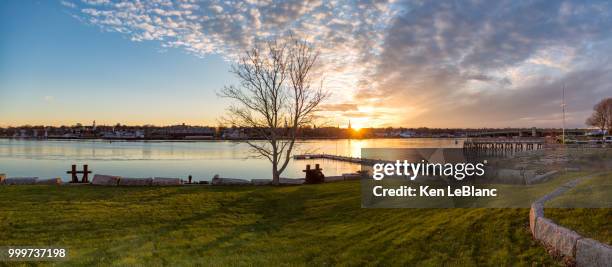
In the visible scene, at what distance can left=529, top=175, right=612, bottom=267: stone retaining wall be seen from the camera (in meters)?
6.21

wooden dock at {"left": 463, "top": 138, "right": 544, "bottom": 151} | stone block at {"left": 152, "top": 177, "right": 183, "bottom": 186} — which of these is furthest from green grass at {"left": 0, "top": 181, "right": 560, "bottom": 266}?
wooden dock at {"left": 463, "top": 138, "right": 544, "bottom": 151}

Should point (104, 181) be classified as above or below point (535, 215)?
below

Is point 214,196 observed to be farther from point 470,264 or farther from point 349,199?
point 470,264

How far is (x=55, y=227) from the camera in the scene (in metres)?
10.6

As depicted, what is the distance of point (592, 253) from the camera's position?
6.32 metres

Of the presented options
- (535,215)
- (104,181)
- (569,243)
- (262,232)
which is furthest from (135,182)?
(569,243)

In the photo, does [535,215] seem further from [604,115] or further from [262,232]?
[604,115]

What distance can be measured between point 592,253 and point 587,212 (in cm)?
312

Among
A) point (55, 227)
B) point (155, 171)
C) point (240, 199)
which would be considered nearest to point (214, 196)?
point (240, 199)

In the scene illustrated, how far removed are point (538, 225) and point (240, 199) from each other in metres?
11.9

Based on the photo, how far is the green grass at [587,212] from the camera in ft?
24.7

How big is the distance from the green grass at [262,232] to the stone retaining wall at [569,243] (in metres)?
0.26

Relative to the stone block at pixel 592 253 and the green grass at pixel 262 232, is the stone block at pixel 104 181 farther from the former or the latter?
the stone block at pixel 592 253

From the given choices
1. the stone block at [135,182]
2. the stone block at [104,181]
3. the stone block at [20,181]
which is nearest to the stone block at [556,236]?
the stone block at [135,182]
